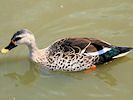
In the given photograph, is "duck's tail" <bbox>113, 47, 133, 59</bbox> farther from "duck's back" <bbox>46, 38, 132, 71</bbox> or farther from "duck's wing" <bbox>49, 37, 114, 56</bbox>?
"duck's wing" <bbox>49, 37, 114, 56</bbox>

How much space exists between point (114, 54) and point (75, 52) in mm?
1064

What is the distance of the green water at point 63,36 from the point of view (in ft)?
22.1

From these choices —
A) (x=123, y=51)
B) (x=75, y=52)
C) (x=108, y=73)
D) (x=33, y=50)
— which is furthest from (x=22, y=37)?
(x=123, y=51)

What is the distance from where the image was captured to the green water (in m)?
6.74

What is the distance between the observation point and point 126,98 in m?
6.47

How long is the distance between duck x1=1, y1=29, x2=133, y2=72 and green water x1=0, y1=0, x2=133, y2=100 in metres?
0.23

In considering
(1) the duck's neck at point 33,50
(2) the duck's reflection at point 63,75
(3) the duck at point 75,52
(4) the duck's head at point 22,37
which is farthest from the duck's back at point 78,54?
(4) the duck's head at point 22,37

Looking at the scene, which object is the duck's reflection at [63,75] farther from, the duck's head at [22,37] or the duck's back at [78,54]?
the duck's head at [22,37]

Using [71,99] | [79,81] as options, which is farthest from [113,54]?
[71,99]

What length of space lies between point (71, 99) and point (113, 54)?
5.49 feet

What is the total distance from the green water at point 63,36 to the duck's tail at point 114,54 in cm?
27

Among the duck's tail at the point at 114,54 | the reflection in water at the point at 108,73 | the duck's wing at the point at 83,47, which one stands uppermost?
the duck's wing at the point at 83,47
